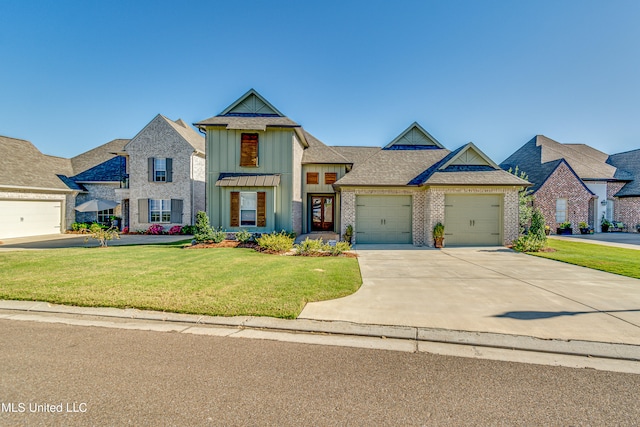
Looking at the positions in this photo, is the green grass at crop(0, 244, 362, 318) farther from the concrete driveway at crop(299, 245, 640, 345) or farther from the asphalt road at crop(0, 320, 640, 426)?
the asphalt road at crop(0, 320, 640, 426)

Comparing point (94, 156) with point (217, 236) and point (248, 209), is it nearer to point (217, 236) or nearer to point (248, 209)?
point (248, 209)

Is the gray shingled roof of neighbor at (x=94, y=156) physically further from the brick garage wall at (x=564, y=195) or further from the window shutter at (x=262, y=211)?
the brick garage wall at (x=564, y=195)

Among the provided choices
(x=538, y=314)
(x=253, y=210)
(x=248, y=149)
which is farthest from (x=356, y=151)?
(x=538, y=314)

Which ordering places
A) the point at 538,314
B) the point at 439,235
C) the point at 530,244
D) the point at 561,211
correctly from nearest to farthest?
the point at 538,314 < the point at 530,244 < the point at 439,235 < the point at 561,211

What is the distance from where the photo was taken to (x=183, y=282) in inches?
275

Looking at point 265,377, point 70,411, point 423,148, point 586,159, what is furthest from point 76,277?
point 586,159

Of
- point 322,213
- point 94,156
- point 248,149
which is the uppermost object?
point 94,156

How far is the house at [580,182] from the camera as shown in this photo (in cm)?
2116

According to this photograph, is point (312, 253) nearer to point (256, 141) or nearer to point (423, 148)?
point (256, 141)

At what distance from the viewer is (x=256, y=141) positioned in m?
16.1

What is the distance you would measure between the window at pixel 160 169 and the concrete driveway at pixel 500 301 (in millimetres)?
16773

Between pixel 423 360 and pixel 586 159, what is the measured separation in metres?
31.8

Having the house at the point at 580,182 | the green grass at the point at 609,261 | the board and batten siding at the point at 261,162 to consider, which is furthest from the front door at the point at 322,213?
the house at the point at 580,182

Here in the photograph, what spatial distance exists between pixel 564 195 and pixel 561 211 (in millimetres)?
1177
